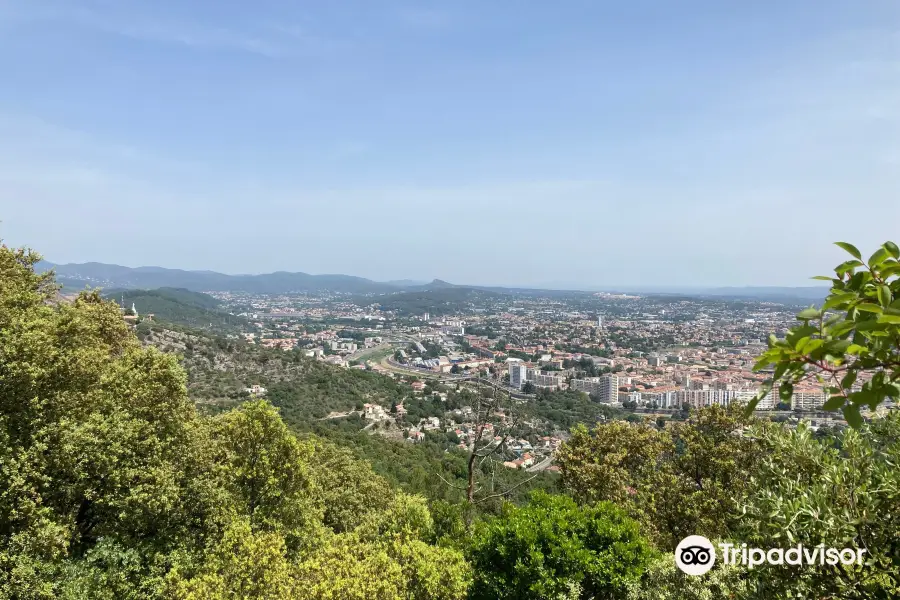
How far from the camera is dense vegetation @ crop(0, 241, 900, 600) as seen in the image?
4.27m

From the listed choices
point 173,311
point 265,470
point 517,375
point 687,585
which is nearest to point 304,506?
point 265,470

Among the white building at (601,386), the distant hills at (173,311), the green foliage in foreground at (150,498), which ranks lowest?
the white building at (601,386)

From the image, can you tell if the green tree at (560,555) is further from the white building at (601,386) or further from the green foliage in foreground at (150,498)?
the white building at (601,386)

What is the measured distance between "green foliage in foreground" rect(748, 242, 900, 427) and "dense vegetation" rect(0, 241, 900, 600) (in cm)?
236

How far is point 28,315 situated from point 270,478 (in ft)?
16.9

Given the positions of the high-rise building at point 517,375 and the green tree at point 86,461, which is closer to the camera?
the green tree at point 86,461

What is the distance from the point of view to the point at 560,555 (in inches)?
268

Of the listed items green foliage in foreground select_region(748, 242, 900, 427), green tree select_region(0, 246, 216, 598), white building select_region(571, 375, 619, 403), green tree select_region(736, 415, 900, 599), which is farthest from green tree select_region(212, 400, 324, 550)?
white building select_region(571, 375, 619, 403)

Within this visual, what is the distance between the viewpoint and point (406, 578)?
21.6 feet

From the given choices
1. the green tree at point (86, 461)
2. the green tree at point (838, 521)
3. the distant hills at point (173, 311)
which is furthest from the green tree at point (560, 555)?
the distant hills at point (173, 311)

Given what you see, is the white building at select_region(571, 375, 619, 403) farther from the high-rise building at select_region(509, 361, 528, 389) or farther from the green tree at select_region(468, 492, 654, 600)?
the green tree at select_region(468, 492, 654, 600)

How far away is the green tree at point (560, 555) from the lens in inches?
263

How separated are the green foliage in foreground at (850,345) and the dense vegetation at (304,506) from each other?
2360mm

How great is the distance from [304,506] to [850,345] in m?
8.96
